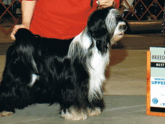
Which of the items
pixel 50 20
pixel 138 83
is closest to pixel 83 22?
pixel 50 20

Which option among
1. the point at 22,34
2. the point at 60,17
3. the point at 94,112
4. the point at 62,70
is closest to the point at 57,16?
the point at 60,17

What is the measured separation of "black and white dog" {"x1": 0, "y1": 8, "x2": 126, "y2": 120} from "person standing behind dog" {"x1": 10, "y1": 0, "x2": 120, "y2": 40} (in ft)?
1.53

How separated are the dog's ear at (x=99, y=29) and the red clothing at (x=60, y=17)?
0.66 meters

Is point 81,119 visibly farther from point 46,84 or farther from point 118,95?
point 118,95

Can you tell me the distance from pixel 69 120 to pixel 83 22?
103 centimetres

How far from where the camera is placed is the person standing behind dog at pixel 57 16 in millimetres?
3335

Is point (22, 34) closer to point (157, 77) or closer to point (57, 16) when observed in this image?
point (57, 16)

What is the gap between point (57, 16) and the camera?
3.44 metres

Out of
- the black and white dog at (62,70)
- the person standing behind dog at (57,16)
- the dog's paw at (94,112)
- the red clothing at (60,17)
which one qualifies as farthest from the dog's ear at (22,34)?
the dog's paw at (94,112)

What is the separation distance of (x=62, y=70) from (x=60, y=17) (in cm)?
73

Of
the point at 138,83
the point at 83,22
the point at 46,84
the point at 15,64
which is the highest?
the point at 83,22

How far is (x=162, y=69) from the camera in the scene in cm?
312

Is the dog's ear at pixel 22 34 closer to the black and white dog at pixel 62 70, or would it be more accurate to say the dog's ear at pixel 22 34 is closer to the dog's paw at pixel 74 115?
the black and white dog at pixel 62 70

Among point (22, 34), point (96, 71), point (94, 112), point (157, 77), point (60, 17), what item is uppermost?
point (60, 17)
